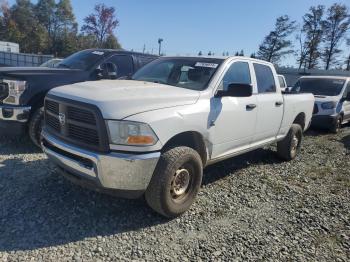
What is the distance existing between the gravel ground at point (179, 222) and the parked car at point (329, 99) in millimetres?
5245

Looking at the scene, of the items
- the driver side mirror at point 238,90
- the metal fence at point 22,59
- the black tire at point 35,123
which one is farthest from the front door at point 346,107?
the metal fence at point 22,59

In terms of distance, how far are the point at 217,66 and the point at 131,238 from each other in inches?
97.5

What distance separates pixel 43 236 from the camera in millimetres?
3344

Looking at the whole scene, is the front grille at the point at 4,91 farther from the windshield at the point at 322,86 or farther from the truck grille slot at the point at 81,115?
the windshield at the point at 322,86

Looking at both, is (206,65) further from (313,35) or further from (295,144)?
(313,35)

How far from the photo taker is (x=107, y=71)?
6453mm

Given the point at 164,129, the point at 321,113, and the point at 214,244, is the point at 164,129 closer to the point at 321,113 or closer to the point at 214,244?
the point at 214,244

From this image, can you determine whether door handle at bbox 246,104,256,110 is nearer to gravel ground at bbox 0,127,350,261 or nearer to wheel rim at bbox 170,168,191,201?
gravel ground at bbox 0,127,350,261

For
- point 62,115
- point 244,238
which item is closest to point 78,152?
point 62,115

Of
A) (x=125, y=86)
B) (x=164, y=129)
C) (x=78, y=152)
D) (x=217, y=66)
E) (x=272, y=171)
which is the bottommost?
(x=272, y=171)

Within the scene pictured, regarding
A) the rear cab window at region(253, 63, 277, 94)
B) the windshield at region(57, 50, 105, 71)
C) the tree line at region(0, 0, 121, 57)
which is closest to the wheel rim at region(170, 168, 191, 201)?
the rear cab window at region(253, 63, 277, 94)

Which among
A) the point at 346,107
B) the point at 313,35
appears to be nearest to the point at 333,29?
the point at 313,35

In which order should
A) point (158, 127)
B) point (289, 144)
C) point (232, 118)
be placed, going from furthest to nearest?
point (289, 144), point (232, 118), point (158, 127)

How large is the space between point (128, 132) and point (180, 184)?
1.06m
